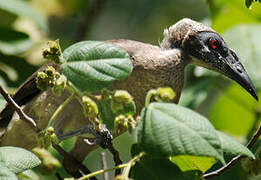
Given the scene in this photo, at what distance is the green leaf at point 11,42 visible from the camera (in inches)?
169

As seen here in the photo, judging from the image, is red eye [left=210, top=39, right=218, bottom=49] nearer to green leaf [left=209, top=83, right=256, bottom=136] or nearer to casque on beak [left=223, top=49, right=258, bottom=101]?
casque on beak [left=223, top=49, right=258, bottom=101]

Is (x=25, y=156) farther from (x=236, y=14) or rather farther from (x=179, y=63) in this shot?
(x=236, y=14)

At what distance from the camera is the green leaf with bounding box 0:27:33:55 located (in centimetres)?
429

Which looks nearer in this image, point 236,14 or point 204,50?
point 204,50

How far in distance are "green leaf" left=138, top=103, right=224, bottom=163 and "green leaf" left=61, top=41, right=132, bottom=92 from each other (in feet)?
0.96

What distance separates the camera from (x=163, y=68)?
3697 mm

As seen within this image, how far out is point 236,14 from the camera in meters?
4.93

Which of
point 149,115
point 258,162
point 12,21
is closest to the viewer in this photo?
point 149,115

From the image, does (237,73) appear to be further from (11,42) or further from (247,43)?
(11,42)

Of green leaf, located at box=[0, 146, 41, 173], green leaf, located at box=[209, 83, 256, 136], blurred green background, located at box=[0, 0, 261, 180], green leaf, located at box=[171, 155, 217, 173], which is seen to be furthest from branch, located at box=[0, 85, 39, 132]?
green leaf, located at box=[209, 83, 256, 136]

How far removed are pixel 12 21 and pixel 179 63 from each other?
1.65 metres

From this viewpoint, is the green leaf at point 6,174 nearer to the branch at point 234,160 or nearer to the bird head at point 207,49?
the branch at point 234,160

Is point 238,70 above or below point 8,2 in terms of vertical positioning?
below

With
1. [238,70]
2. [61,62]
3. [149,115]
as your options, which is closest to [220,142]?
[149,115]
